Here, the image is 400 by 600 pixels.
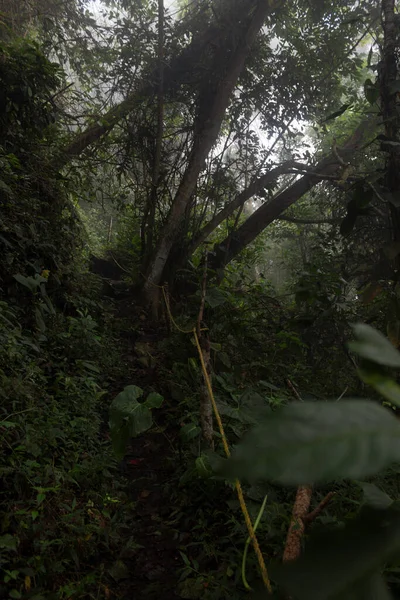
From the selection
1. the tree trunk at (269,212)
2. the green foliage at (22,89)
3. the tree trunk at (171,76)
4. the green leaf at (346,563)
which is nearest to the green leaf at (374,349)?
the green leaf at (346,563)

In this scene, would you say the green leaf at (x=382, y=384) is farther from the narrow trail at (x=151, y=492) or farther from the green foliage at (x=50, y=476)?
the narrow trail at (x=151, y=492)

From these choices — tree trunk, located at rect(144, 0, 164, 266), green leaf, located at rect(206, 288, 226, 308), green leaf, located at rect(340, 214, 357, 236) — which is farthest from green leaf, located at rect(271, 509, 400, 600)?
tree trunk, located at rect(144, 0, 164, 266)

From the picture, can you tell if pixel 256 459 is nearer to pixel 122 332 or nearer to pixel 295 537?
pixel 295 537

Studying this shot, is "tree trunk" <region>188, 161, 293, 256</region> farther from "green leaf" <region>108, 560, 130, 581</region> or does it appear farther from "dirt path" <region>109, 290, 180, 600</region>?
"green leaf" <region>108, 560, 130, 581</region>

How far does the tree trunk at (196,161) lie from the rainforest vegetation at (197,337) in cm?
4

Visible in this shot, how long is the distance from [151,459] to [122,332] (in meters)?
2.53

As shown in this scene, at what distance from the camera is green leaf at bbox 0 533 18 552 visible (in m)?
1.80

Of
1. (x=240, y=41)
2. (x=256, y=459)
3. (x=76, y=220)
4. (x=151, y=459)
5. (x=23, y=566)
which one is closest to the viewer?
(x=256, y=459)

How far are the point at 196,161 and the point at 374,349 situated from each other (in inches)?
244

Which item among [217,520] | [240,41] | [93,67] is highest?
[240,41]

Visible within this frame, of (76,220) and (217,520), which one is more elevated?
(76,220)

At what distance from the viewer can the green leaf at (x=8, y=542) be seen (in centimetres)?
180

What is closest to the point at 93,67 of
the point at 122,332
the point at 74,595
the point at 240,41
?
the point at 240,41

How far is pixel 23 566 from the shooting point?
6.03 ft
